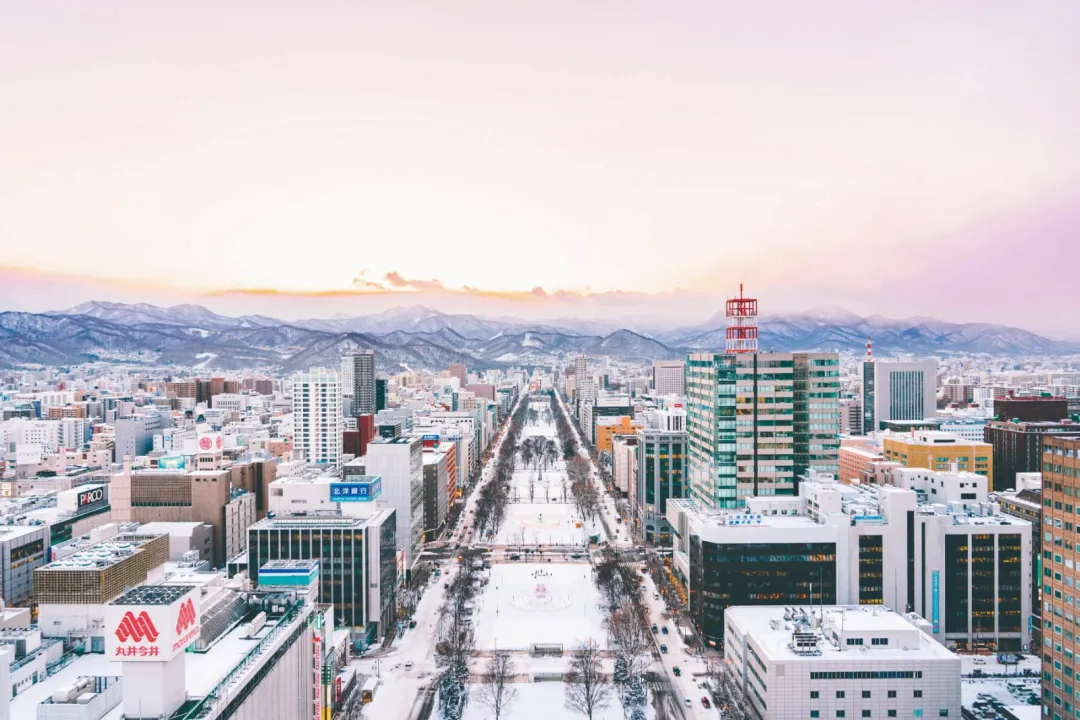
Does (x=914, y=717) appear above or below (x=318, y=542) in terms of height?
below

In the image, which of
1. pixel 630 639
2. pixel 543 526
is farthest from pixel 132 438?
pixel 630 639

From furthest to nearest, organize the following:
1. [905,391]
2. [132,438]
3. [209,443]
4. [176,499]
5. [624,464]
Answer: [905,391] < [132,438] < [624,464] < [209,443] < [176,499]

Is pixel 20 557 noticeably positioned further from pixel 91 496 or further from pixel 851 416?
pixel 851 416

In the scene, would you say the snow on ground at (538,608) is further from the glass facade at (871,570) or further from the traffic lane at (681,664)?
the glass facade at (871,570)

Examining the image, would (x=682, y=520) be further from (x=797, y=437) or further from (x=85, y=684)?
(x=85, y=684)

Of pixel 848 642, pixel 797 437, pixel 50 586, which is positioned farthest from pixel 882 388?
pixel 50 586

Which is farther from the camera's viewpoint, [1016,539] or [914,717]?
[1016,539]
